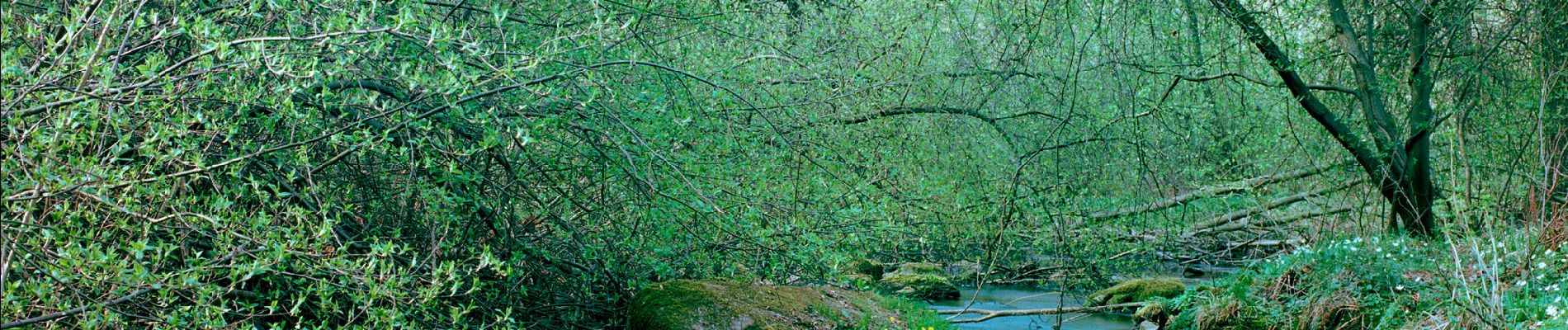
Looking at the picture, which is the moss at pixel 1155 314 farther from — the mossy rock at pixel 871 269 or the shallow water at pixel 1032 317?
the mossy rock at pixel 871 269

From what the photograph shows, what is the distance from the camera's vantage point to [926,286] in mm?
10516

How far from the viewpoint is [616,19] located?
5492 millimetres

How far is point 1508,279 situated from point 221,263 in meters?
5.93

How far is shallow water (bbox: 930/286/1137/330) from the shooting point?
9125mm

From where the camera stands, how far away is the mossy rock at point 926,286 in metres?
10.5

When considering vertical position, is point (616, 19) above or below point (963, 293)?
above

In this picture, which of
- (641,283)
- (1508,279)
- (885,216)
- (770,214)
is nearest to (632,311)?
(641,283)

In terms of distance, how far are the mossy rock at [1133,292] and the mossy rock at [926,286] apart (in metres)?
1.37

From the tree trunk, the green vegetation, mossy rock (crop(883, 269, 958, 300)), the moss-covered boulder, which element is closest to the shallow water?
mossy rock (crop(883, 269, 958, 300))

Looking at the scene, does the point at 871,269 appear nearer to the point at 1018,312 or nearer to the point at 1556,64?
the point at 1018,312

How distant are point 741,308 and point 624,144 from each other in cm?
122

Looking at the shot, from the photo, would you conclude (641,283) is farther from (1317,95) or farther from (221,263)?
(1317,95)

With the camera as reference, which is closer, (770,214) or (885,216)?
(770,214)

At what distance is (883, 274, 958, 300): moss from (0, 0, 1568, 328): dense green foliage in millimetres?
309
